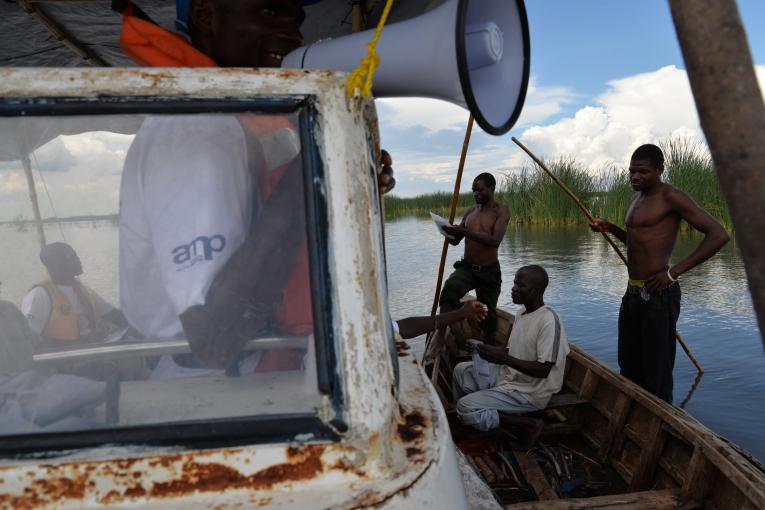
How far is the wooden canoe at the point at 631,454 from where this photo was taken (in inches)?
94.5

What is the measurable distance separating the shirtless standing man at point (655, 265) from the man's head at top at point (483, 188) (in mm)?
2060

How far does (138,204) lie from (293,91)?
33cm

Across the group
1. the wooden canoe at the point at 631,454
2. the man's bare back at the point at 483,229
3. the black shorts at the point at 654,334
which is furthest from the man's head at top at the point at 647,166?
the man's bare back at the point at 483,229

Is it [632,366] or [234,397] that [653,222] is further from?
[234,397]

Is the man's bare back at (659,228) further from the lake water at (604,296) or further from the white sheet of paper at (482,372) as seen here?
the lake water at (604,296)

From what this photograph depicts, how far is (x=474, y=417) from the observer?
11.1 feet

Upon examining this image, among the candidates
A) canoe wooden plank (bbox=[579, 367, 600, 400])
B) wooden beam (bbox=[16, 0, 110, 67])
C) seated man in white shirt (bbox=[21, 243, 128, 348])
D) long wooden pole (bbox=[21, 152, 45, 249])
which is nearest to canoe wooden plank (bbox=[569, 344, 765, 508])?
canoe wooden plank (bbox=[579, 367, 600, 400])

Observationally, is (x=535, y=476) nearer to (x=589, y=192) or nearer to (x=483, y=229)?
(x=483, y=229)

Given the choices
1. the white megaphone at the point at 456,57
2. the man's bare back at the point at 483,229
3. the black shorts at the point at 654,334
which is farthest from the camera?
the man's bare back at the point at 483,229

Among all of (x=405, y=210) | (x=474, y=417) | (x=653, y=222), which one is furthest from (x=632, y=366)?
(x=405, y=210)

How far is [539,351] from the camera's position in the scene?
3.41m

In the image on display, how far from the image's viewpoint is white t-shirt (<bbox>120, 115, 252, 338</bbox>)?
91 cm

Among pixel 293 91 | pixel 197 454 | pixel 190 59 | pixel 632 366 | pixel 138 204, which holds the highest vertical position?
pixel 190 59

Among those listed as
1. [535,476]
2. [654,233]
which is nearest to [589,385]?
[535,476]
